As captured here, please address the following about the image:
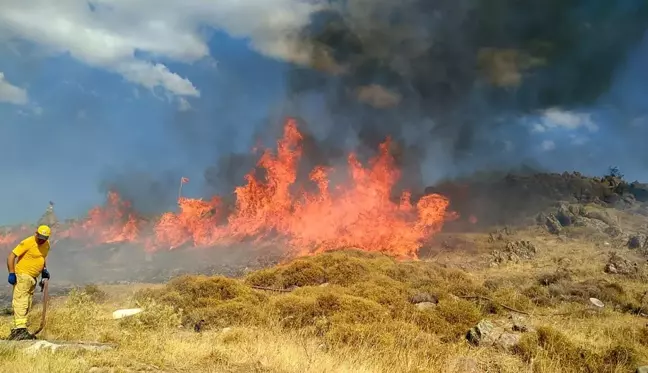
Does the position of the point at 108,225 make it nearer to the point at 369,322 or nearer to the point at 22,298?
the point at 22,298

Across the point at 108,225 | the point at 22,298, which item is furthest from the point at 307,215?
the point at 22,298

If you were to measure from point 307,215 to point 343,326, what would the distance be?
25.5 m

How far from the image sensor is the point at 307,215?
3772 centimetres

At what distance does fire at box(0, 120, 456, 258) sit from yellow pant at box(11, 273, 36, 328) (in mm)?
22783

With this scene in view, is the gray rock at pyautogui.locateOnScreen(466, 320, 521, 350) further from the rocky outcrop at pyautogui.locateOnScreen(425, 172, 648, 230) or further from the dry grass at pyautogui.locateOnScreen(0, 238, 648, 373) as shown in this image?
the rocky outcrop at pyautogui.locateOnScreen(425, 172, 648, 230)

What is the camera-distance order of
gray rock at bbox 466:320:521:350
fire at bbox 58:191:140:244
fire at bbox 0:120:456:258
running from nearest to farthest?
1. gray rock at bbox 466:320:521:350
2. fire at bbox 0:120:456:258
3. fire at bbox 58:191:140:244

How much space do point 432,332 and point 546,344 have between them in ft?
10.4

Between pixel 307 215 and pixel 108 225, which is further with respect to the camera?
pixel 108 225

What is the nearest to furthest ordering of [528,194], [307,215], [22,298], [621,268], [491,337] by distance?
1. [22,298]
2. [491,337]
3. [621,268]
4. [307,215]
5. [528,194]

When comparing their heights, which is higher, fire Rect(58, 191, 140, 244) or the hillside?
fire Rect(58, 191, 140, 244)

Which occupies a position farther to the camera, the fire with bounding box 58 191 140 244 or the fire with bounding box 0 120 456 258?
the fire with bounding box 58 191 140 244

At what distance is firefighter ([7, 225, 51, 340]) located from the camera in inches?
419

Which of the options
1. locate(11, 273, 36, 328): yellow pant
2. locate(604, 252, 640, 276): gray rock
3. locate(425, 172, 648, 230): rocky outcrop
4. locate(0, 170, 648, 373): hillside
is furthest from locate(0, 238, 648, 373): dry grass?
locate(425, 172, 648, 230): rocky outcrop

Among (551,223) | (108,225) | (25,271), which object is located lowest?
(25,271)
